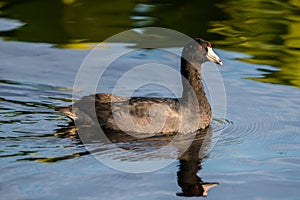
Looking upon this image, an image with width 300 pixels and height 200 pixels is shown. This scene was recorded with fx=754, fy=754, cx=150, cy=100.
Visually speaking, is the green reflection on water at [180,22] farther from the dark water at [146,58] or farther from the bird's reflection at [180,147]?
the bird's reflection at [180,147]

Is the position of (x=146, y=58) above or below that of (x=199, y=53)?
below

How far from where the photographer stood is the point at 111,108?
8.69 meters

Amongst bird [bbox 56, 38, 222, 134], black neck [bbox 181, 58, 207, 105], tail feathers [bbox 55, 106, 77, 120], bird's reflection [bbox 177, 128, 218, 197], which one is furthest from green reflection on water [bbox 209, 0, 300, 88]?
tail feathers [bbox 55, 106, 77, 120]

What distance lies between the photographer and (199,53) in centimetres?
905

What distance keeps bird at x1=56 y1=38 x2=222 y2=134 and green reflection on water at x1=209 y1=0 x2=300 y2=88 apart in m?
1.80

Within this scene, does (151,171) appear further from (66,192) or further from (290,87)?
(290,87)

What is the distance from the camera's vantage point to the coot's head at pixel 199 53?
902cm

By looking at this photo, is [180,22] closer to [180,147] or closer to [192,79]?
[192,79]

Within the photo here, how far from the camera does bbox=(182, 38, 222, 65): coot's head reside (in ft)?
29.6

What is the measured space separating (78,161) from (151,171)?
29.5 inches

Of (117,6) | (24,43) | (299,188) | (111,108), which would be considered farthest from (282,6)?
(299,188)

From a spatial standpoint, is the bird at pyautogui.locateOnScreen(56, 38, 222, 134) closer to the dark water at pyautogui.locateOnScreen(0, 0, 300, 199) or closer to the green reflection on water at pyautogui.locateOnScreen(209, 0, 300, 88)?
the dark water at pyautogui.locateOnScreen(0, 0, 300, 199)

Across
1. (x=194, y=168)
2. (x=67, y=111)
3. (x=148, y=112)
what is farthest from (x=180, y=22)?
(x=194, y=168)

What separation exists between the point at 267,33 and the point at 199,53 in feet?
12.0
